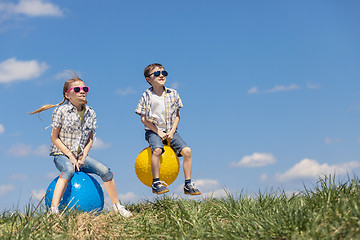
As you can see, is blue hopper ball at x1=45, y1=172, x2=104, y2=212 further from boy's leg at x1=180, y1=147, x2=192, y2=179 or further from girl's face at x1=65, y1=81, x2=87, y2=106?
boy's leg at x1=180, y1=147, x2=192, y2=179

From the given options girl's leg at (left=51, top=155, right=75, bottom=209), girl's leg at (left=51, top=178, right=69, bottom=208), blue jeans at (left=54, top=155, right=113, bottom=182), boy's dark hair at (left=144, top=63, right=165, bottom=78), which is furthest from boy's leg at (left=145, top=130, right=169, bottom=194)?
girl's leg at (left=51, top=178, right=69, bottom=208)

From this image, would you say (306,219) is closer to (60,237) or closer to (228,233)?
(228,233)

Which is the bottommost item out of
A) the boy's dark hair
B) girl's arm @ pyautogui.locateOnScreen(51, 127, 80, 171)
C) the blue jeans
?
the blue jeans

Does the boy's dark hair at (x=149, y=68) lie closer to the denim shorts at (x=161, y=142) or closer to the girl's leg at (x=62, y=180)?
the denim shorts at (x=161, y=142)

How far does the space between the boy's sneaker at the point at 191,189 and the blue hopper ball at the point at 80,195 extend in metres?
1.67

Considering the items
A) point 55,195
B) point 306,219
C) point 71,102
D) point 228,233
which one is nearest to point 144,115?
point 71,102

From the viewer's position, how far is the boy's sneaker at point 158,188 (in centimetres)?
794

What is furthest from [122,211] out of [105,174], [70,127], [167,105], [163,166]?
[167,105]

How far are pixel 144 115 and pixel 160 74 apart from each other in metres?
0.86

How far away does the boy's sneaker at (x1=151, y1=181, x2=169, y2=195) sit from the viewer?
26.1ft

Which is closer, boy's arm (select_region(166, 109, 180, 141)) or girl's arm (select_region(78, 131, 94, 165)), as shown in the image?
girl's arm (select_region(78, 131, 94, 165))

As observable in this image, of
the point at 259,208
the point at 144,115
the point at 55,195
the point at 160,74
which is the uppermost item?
the point at 160,74

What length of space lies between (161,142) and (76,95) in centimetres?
181

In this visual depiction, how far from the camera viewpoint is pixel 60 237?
6039mm
